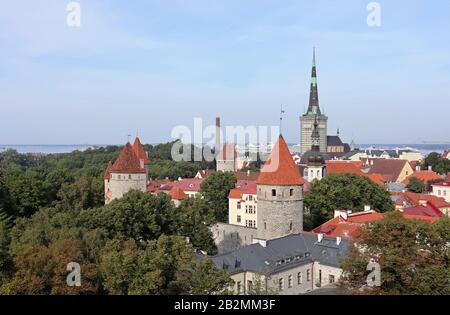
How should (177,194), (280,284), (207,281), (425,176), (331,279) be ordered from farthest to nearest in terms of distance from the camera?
1. (425,176)
2. (177,194)
3. (331,279)
4. (280,284)
5. (207,281)

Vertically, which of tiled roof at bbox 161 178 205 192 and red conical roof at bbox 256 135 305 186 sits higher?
red conical roof at bbox 256 135 305 186

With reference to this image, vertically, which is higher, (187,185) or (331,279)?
(187,185)

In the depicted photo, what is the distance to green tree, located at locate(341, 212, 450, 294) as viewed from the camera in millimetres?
17047

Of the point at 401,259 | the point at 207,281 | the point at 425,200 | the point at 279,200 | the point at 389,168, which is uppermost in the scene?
the point at 279,200

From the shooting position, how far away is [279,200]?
96.6ft

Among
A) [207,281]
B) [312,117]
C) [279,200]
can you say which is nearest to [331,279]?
[279,200]

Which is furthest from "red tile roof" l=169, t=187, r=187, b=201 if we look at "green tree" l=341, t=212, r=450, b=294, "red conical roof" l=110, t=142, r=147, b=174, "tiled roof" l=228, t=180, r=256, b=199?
"green tree" l=341, t=212, r=450, b=294

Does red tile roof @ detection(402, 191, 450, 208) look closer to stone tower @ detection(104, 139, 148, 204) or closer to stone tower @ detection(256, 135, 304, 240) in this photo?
stone tower @ detection(256, 135, 304, 240)

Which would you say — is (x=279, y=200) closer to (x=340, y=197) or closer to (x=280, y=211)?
(x=280, y=211)

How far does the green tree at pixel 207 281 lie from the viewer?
1697cm

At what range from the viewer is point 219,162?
216 feet

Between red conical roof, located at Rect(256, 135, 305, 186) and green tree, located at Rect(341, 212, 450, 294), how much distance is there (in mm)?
10313

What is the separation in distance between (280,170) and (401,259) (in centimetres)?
1315
